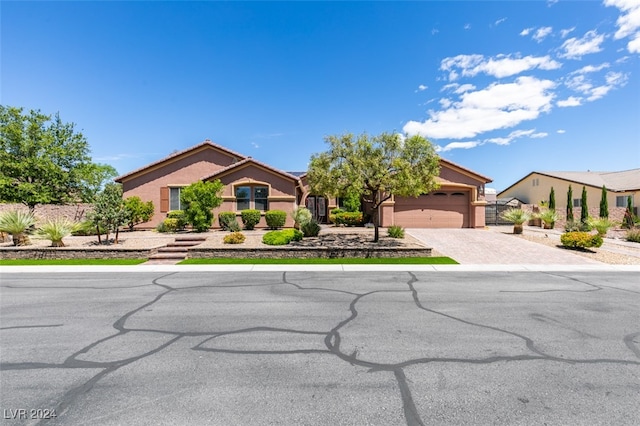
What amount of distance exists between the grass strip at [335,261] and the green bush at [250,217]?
6276 millimetres

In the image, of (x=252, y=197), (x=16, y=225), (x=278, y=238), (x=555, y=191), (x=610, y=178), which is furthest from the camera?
(x=610, y=178)

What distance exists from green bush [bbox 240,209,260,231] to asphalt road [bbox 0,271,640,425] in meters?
11.1

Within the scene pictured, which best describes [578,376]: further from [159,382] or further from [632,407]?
[159,382]

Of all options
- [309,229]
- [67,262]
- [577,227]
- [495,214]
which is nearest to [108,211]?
[67,262]

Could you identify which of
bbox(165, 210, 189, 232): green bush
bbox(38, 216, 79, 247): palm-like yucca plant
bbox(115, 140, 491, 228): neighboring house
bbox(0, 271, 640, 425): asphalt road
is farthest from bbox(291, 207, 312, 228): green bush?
bbox(38, 216, 79, 247): palm-like yucca plant

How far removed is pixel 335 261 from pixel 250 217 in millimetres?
8387

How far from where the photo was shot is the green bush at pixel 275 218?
18844 millimetres

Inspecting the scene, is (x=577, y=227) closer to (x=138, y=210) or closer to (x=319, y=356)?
(x=319, y=356)

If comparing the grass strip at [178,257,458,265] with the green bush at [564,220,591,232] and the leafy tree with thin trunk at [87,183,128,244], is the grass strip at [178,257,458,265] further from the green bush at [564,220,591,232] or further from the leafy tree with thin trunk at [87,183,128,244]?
the green bush at [564,220,591,232]

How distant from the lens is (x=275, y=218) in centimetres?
1884

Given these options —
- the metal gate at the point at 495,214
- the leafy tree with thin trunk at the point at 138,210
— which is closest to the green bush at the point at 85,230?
the leafy tree with thin trunk at the point at 138,210

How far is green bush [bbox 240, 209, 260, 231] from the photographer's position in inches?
750

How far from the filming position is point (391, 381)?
374 cm

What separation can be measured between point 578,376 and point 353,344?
296 centimetres
